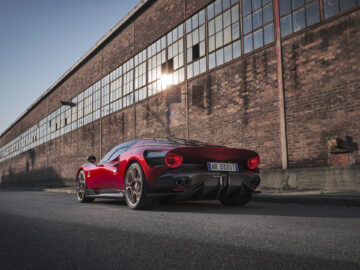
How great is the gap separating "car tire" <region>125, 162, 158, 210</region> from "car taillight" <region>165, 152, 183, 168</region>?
18.0 inches

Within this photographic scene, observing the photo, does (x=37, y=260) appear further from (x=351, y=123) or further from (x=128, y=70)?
(x=128, y=70)

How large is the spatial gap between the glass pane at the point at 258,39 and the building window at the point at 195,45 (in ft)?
8.58

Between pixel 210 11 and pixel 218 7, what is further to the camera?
pixel 210 11

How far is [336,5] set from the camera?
8359 mm

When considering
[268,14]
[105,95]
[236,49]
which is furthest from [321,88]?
[105,95]


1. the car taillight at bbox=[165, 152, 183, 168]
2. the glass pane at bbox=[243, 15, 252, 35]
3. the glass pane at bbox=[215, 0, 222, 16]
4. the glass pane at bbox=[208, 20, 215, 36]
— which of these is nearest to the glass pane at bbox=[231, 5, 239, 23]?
the glass pane at bbox=[243, 15, 252, 35]

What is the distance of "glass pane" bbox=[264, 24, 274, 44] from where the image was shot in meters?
9.99

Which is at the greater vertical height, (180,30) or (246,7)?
(180,30)

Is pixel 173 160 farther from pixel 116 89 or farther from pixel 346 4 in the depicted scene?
pixel 116 89

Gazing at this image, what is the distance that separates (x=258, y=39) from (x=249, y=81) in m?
1.32

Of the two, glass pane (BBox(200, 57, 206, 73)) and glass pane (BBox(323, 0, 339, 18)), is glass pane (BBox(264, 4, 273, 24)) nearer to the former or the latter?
glass pane (BBox(323, 0, 339, 18))

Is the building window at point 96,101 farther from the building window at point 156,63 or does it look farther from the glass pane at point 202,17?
the glass pane at point 202,17

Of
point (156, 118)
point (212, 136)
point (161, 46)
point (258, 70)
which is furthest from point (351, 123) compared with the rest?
point (161, 46)

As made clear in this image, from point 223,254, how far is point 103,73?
20.9m
